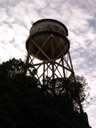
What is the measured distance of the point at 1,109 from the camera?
948 cm

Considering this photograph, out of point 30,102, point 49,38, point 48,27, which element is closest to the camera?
point 30,102

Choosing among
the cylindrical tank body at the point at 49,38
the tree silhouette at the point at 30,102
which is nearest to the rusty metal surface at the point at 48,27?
the cylindrical tank body at the point at 49,38

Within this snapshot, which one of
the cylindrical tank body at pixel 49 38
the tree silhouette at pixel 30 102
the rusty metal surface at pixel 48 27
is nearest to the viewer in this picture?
the tree silhouette at pixel 30 102

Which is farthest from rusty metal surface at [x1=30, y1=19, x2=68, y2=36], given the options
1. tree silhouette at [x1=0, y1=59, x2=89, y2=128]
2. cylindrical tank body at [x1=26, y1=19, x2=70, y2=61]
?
tree silhouette at [x1=0, y1=59, x2=89, y2=128]

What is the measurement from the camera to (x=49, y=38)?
16641mm

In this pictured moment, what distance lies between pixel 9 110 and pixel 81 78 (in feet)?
33.2

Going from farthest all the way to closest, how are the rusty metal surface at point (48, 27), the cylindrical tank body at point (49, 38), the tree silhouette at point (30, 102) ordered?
the rusty metal surface at point (48, 27)
the cylindrical tank body at point (49, 38)
the tree silhouette at point (30, 102)

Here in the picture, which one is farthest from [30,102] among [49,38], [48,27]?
[48,27]

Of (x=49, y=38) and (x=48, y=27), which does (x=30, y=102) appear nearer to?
(x=49, y=38)

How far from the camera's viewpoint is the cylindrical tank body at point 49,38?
1698cm

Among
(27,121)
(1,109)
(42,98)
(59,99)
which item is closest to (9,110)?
(1,109)

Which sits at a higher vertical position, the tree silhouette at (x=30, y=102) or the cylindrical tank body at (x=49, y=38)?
the cylindrical tank body at (x=49, y=38)

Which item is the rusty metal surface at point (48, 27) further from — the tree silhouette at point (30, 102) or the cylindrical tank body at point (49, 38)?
the tree silhouette at point (30, 102)

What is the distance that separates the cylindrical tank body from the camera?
1698cm
